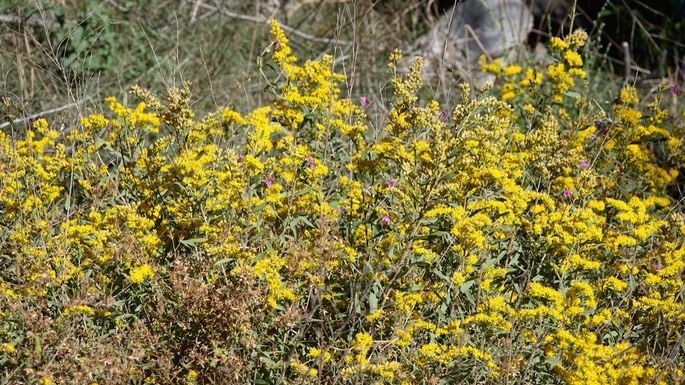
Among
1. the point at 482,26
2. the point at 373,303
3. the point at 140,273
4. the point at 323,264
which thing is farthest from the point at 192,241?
the point at 482,26

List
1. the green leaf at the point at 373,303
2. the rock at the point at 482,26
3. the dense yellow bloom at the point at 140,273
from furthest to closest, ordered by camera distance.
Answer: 1. the rock at the point at 482,26
2. the green leaf at the point at 373,303
3. the dense yellow bloom at the point at 140,273

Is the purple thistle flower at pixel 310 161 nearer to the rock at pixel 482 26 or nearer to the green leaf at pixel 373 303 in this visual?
the green leaf at pixel 373 303

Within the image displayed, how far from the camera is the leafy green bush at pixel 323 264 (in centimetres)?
305

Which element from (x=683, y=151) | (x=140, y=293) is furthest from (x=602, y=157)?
(x=140, y=293)

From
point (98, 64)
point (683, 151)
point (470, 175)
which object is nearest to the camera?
point (470, 175)

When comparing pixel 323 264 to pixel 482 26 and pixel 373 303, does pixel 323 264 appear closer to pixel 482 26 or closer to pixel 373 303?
pixel 373 303

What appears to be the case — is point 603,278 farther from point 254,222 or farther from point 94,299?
point 94,299

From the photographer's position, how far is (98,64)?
6344mm

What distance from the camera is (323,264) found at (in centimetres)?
309

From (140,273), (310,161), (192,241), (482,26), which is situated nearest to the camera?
(140,273)

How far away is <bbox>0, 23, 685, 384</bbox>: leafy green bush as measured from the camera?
3.05 meters

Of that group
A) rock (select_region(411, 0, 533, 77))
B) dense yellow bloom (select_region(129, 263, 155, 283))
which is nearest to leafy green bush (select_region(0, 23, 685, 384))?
dense yellow bloom (select_region(129, 263, 155, 283))

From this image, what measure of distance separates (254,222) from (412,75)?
80cm

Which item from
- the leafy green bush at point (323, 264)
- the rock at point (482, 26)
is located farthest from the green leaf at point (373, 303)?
the rock at point (482, 26)
